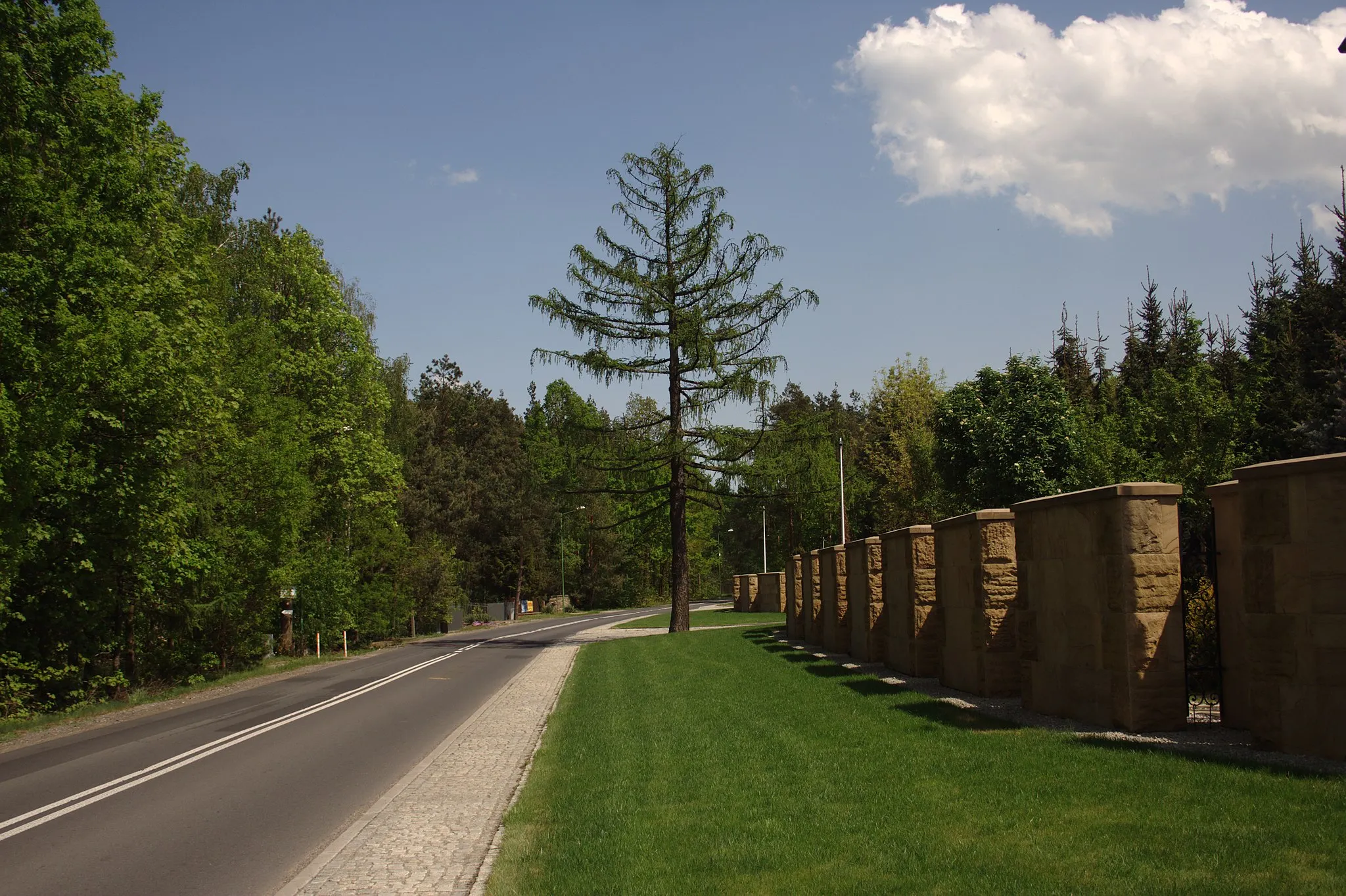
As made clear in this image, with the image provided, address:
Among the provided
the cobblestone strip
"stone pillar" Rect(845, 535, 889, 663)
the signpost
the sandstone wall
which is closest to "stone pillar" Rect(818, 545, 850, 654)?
"stone pillar" Rect(845, 535, 889, 663)

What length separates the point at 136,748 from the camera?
14258mm

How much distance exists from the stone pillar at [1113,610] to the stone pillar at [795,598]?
15371mm

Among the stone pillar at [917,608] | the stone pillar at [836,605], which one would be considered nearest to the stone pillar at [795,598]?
the stone pillar at [836,605]

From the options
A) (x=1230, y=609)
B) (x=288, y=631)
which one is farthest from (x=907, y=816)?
(x=288, y=631)

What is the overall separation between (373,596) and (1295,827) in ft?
131

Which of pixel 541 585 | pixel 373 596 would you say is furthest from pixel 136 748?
pixel 541 585

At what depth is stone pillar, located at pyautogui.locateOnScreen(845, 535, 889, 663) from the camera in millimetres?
18031

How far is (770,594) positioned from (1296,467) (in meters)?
39.1

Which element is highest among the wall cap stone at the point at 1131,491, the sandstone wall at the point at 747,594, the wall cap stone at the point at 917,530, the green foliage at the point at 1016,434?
the green foliage at the point at 1016,434

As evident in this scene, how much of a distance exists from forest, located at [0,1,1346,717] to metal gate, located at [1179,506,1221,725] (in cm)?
353

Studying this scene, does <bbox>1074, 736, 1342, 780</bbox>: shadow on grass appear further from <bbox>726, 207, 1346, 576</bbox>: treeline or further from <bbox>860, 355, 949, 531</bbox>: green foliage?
<bbox>860, 355, 949, 531</bbox>: green foliage

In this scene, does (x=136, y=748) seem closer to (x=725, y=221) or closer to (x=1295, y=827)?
(x=1295, y=827)

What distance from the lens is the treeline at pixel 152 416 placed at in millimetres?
19250

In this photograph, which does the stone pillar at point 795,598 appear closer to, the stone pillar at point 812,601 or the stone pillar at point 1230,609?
the stone pillar at point 812,601
